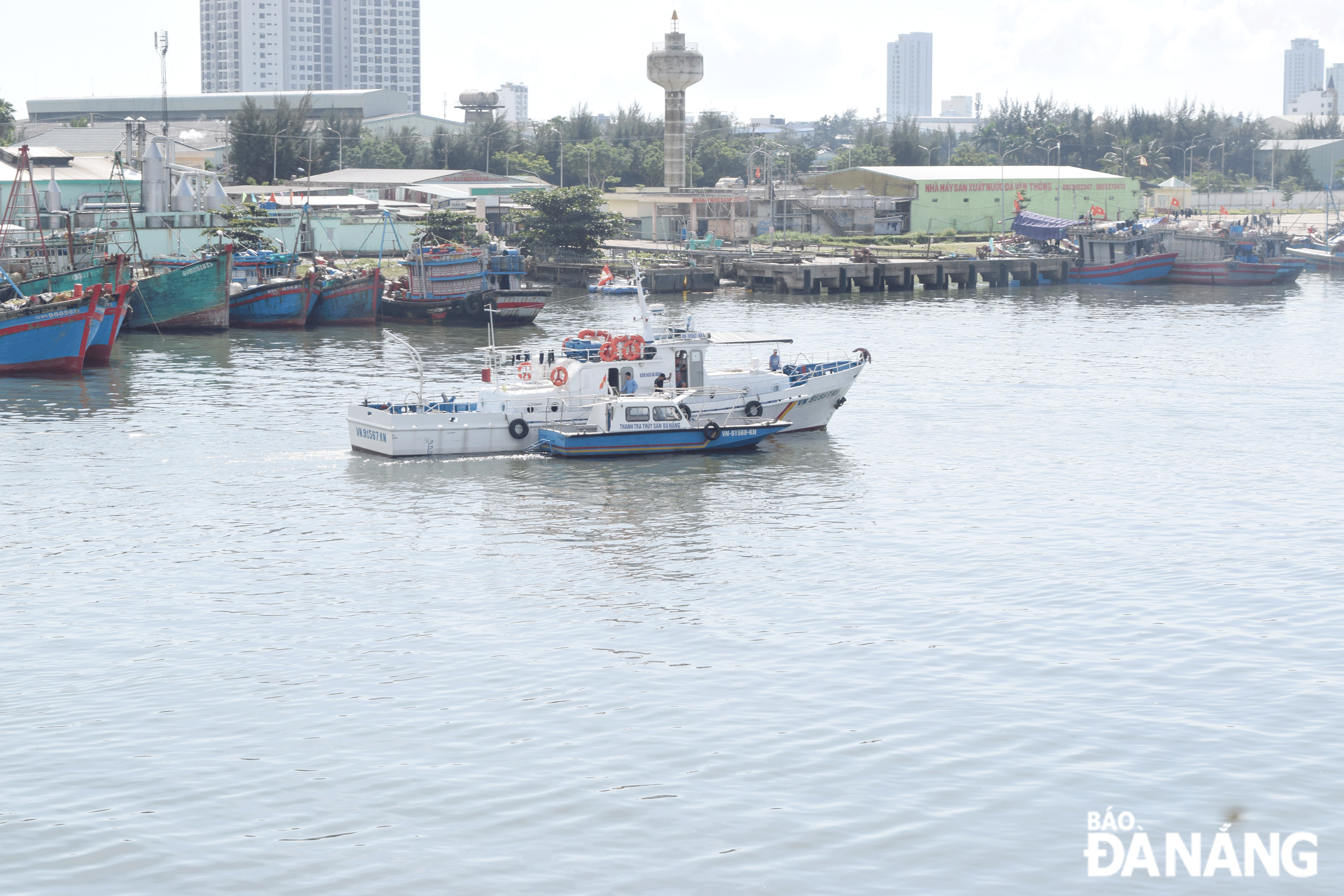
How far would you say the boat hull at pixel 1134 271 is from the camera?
126 m

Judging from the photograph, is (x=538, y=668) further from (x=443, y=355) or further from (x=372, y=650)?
(x=443, y=355)

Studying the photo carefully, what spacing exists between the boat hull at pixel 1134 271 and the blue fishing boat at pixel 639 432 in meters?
88.0

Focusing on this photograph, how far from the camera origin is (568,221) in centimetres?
12319

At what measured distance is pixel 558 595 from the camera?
3136 centimetres

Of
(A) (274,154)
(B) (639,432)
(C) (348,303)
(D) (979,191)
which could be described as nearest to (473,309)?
(C) (348,303)

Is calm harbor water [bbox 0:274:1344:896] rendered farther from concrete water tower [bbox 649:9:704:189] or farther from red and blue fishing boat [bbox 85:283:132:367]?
concrete water tower [bbox 649:9:704:189]

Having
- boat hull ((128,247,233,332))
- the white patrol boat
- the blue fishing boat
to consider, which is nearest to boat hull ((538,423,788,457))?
the blue fishing boat

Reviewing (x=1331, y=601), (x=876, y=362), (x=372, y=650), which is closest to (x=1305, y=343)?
(x=876, y=362)

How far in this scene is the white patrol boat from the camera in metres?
46.4

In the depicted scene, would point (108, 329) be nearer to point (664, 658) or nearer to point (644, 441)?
point (644, 441)

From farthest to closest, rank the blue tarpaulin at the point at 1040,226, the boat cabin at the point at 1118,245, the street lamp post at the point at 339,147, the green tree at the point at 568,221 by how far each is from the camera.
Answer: the street lamp post at the point at 339,147 < the blue tarpaulin at the point at 1040,226 < the boat cabin at the point at 1118,245 < the green tree at the point at 568,221

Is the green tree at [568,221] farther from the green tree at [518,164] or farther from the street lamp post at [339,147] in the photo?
the green tree at [518,164]

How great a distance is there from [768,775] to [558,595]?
417 inches

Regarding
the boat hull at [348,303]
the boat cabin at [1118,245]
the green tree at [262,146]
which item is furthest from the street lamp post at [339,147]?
the boat hull at [348,303]
